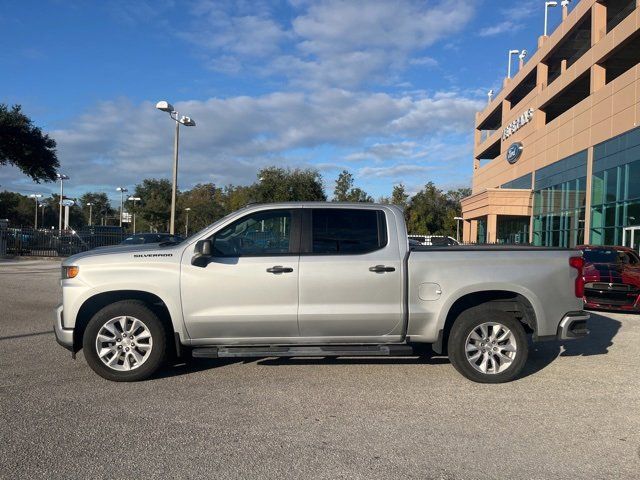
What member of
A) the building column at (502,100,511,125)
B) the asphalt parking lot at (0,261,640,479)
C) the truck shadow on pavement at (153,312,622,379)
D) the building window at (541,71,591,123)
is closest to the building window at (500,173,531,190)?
the building window at (541,71,591,123)

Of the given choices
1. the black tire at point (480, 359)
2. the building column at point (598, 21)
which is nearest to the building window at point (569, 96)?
the building column at point (598, 21)

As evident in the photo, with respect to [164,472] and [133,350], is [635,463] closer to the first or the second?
[164,472]

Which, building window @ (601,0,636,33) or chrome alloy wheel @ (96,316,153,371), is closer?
chrome alloy wheel @ (96,316,153,371)

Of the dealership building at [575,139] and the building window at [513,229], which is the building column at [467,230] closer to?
the dealership building at [575,139]

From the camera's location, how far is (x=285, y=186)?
35.8 metres

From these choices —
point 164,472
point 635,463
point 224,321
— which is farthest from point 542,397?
point 164,472

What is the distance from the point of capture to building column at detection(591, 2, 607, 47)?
1115 inches

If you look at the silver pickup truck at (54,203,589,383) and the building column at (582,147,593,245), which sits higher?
the building column at (582,147,593,245)

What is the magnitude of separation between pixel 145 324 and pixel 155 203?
54968 mm

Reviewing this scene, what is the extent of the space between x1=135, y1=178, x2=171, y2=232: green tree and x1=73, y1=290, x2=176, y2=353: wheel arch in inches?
2131

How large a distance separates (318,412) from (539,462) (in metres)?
1.91

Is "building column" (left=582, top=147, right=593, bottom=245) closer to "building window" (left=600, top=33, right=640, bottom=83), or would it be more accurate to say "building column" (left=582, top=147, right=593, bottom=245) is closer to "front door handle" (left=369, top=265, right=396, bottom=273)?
"building window" (left=600, top=33, right=640, bottom=83)

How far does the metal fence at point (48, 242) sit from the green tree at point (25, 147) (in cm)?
479

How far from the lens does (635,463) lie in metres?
4.06
